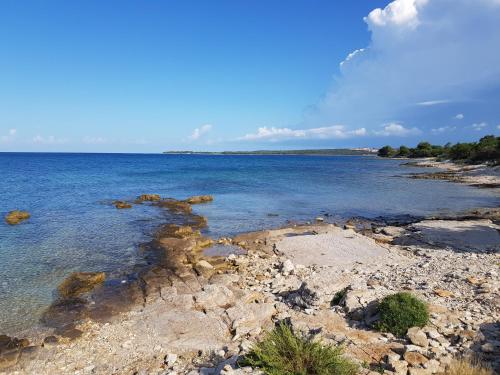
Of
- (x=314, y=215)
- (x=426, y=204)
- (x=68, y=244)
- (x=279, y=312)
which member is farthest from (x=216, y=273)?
(x=426, y=204)

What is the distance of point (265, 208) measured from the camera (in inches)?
1366

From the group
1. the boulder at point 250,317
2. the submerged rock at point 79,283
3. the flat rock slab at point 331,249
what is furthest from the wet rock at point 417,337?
the submerged rock at point 79,283

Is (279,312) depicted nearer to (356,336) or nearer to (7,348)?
(356,336)

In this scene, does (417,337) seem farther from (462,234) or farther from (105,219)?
(105,219)

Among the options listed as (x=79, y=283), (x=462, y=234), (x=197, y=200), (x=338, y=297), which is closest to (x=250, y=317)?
(x=338, y=297)

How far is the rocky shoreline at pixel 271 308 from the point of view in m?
8.77

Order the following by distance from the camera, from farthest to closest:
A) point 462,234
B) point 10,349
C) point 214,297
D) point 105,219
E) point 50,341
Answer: point 105,219 → point 462,234 → point 214,297 → point 50,341 → point 10,349

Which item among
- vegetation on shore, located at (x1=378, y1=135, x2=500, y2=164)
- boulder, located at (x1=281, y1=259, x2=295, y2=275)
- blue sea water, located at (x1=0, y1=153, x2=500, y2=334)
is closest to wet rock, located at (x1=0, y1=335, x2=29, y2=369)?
blue sea water, located at (x1=0, y1=153, x2=500, y2=334)

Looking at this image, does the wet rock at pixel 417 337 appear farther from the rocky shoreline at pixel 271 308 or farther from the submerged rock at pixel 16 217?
the submerged rock at pixel 16 217

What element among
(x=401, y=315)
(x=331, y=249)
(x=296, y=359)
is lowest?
(x=331, y=249)

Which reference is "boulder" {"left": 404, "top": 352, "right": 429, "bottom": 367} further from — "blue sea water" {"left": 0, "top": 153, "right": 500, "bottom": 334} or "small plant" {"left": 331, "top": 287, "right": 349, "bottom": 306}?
"blue sea water" {"left": 0, "top": 153, "right": 500, "bottom": 334}

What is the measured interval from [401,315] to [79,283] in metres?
12.4

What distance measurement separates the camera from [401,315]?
945 cm

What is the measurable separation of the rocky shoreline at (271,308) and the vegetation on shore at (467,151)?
6827cm
